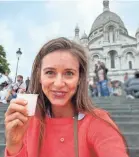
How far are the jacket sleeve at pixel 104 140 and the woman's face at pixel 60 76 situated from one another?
23 centimetres

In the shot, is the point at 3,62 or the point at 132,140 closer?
the point at 132,140

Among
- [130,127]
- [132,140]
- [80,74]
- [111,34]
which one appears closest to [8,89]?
[130,127]

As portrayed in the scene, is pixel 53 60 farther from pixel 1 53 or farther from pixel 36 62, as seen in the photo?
pixel 1 53

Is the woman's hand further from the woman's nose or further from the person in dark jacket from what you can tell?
the person in dark jacket

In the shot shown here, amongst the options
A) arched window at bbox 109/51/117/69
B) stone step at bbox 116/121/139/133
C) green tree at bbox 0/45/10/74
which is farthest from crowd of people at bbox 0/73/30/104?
arched window at bbox 109/51/117/69

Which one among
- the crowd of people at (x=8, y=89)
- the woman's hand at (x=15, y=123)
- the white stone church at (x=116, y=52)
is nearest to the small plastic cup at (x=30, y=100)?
the woman's hand at (x=15, y=123)

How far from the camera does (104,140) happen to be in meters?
1.05

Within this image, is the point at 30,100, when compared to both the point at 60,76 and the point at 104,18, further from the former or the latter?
the point at 104,18

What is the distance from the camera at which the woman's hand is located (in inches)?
40.1

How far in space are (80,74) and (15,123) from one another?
1.61ft

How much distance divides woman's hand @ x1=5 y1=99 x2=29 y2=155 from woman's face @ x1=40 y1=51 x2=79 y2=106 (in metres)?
0.24

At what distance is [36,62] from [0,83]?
6091 mm

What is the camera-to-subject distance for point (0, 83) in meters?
7.16

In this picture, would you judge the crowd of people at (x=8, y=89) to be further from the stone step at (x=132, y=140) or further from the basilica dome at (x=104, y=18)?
the basilica dome at (x=104, y=18)
